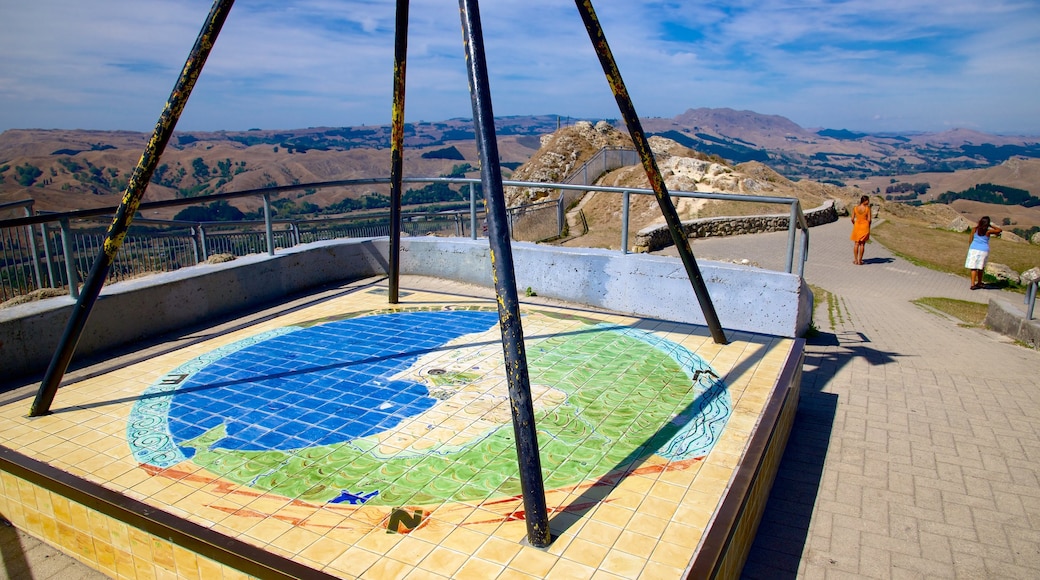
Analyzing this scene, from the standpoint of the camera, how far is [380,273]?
10086mm

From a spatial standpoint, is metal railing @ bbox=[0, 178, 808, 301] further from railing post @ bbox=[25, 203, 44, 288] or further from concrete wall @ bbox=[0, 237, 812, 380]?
concrete wall @ bbox=[0, 237, 812, 380]

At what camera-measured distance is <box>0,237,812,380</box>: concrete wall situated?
629cm

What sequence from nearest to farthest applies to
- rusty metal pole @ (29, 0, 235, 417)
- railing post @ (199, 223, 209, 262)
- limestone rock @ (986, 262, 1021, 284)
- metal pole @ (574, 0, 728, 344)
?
rusty metal pole @ (29, 0, 235, 417) < metal pole @ (574, 0, 728, 344) < railing post @ (199, 223, 209, 262) < limestone rock @ (986, 262, 1021, 284)

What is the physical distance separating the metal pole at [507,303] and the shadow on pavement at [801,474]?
1.62m

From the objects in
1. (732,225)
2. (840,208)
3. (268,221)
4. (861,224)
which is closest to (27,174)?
(732,225)

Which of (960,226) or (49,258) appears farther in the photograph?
(960,226)

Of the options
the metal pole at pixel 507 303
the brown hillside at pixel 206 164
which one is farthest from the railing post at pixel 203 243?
the brown hillside at pixel 206 164

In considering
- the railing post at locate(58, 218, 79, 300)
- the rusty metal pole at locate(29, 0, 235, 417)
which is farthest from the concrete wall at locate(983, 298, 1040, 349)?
the railing post at locate(58, 218, 79, 300)

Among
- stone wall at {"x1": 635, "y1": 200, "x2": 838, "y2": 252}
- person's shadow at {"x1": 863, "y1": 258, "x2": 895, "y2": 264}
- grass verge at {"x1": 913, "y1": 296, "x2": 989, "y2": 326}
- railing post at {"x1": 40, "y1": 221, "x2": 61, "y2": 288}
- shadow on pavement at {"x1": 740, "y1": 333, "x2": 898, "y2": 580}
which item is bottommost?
grass verge at {"x1": 913, "y1": 296, "x2": 989, "y2": 326}

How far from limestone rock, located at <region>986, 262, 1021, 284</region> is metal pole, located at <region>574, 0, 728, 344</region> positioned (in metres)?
14.6

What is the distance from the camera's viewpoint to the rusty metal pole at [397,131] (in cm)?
697

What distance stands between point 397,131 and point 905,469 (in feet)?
20.2

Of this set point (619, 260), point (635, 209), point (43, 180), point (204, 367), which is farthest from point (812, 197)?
point (43, 180)

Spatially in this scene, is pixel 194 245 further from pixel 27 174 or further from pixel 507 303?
pixel 27 174
